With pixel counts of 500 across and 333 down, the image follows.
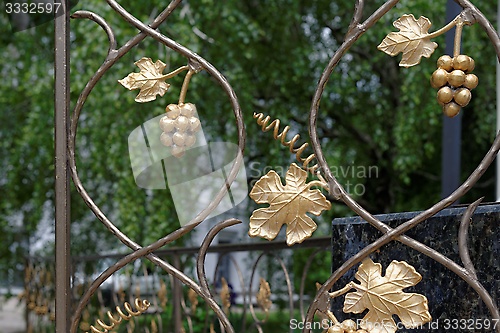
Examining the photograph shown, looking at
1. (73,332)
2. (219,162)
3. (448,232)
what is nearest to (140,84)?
(73,332)

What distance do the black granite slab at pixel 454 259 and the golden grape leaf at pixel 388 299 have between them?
0.58 feet

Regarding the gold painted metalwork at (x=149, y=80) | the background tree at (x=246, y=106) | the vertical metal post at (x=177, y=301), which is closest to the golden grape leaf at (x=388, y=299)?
the gold painted metalwork at (x=149, y=80)

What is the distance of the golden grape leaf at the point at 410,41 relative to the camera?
2.72 feet

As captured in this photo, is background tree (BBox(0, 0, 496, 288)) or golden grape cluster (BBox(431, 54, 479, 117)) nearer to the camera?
golden grape cluster (BBox(431, 54, 479, 117))

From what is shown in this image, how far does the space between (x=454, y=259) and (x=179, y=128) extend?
1.40ft

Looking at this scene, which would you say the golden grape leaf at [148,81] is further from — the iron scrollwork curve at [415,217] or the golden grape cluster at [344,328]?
the golden grape cluster at [344,328]

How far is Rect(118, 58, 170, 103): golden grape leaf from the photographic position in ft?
3.11

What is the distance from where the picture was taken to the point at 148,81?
→ 95cm

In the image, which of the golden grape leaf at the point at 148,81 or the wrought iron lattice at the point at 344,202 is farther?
the golden grape leaf at the point at 148,81

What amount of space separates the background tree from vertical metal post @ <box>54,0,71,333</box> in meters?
3.28

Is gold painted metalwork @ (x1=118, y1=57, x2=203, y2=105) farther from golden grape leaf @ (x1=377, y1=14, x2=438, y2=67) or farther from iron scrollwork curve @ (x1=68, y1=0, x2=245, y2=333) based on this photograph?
golden grape leaf @ (x1=377, y1=14, x2=438, y2=67)

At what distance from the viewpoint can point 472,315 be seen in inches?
37.5

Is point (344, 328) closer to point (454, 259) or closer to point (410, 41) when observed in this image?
point (454, 259)

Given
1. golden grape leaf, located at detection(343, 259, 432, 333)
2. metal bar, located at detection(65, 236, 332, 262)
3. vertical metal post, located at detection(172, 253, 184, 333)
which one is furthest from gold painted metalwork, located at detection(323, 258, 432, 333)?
vertical metal post, located at detection(172, 253, 184, 333)
